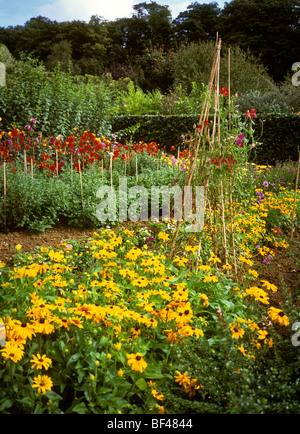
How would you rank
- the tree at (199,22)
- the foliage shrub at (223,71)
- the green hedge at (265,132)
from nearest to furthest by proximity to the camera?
1. the green hedge at (265,132)
2. the foliage shrub at (223,71)
3. the tree at (199,22)

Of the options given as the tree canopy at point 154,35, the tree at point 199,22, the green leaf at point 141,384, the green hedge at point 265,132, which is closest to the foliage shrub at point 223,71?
the tree canopy at point 154,35

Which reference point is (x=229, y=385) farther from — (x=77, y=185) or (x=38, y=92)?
(x=38, y=92)

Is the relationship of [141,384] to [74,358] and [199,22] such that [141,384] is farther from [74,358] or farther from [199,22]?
[199,22]

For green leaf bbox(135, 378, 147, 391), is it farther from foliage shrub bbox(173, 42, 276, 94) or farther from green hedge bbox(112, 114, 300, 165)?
foliage shrub bbox(173, 42, 276, 94)

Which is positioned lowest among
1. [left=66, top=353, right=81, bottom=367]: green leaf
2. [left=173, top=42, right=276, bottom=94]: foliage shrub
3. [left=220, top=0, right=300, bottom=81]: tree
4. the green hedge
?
[left=66, top=353, right=81, bottom=367]: green leaf

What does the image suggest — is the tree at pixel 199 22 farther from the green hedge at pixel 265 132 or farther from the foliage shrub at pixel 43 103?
the foliage shrub at pixel 43 103

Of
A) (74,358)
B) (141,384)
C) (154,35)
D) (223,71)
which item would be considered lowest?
(141,384)

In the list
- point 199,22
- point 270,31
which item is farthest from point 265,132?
point 199,22

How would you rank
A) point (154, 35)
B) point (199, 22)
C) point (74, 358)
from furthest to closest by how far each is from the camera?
1. point (154, 35)
2. point (199, 22)
3. point (74, 358)

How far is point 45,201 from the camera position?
3957mm

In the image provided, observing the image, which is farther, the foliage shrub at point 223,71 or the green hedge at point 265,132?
the foliage shrub at point 223,71

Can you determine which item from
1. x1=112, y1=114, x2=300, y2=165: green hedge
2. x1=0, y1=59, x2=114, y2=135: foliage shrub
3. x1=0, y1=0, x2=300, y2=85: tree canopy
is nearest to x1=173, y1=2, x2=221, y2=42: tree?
x1=0, y1=0, x2=300, y2=85: tree canopy

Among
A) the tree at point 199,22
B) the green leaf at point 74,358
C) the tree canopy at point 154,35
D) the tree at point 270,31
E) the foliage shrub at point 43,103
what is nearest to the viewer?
the green leaf at point 74,358

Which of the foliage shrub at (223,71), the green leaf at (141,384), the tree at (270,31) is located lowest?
the green leaf at (141,384)
